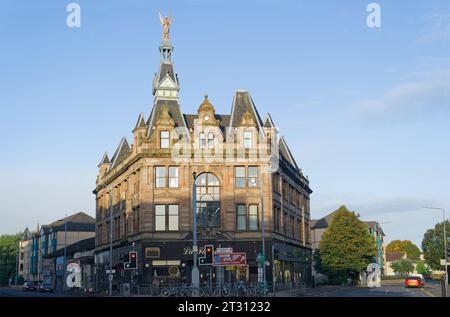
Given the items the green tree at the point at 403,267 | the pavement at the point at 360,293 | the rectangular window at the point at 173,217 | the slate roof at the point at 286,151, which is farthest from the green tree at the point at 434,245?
the rectangular window at the point at 173,217

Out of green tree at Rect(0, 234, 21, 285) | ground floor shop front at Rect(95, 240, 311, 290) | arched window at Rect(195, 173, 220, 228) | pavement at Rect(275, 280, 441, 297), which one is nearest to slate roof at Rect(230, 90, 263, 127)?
arched window at Rect(195, 173, 220, 228)

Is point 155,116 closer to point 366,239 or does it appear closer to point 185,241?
point 185,241

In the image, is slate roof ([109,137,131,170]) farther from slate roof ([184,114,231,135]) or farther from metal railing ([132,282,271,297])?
metal railing ([132,282,271,297])

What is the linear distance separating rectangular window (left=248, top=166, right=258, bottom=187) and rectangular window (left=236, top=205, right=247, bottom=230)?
2.71 m

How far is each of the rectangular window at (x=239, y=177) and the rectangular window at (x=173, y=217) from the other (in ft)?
23.5

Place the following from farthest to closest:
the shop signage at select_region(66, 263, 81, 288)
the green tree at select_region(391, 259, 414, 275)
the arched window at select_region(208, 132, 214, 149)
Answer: the green tree at select_region(391, 259, 414, 275) → the shop signage at select_region(66, 263, 81, 288) → the arched window at select_region(208, 132, 214, 149)

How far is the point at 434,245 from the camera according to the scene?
151 meters

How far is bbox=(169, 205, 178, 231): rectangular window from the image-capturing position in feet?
223

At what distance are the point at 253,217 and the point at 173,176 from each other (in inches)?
388

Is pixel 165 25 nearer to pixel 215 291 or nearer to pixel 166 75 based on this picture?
pixel 166 75

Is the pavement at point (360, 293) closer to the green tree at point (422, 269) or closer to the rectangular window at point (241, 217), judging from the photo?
the rectangular window at point (241, 217)

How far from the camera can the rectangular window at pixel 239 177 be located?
69.5m
